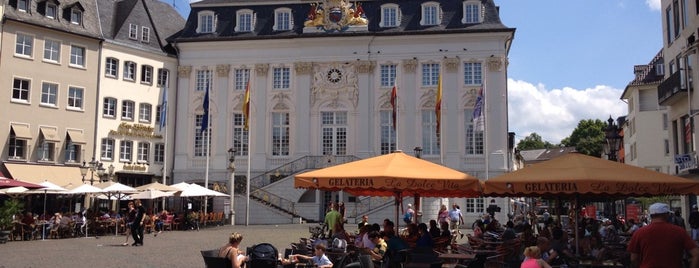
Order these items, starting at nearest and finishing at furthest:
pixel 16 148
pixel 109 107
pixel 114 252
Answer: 1. pixel 114 252
2. pixel 16 148
3. pixel 109 107

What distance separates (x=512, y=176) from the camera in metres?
12.6

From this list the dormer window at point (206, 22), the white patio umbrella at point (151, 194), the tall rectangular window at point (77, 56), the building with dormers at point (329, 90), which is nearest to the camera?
the white patio umbrella at point (151, 194)

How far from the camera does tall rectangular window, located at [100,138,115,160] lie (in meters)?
41.3

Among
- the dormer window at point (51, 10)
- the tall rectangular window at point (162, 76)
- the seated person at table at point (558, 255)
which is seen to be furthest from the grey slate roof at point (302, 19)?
the seated person at table at point (558, 255)

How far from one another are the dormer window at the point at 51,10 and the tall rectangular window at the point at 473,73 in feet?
79.8

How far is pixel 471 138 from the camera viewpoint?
41.2 meters

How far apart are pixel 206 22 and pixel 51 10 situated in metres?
9.69

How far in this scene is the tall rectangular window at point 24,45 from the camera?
37.7m

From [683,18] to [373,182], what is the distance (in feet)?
71.3

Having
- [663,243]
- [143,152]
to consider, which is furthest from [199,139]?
[663,243]

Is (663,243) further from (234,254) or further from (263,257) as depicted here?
(234,254)

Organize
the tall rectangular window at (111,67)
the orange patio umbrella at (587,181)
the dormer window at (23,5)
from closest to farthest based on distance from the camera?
the orange patio umbrella at (587,181) → the dormer window at (23,5) → the tall rectangular window at (111,67)

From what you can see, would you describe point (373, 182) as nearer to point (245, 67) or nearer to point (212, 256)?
point (212, 256)

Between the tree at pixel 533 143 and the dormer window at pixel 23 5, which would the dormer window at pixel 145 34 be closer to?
the dormer window at pixel 23 5
